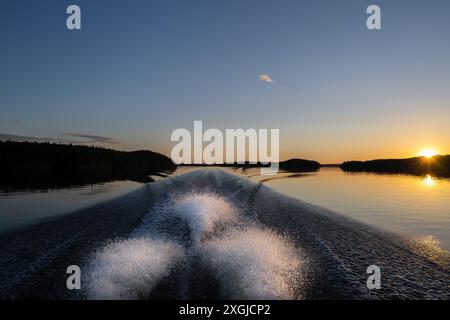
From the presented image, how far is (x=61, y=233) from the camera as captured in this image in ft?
29.3

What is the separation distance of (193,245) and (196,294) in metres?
2.68

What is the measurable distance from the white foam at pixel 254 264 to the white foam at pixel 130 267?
1018 millimetres

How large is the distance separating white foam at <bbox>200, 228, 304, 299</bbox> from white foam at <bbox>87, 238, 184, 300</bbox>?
1018 mm

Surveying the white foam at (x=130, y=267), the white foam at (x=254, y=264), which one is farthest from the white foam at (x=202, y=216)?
the white foam at (x=130, y=267)

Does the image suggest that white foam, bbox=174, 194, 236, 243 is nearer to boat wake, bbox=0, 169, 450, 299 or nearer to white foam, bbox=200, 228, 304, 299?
boat wake, bbox=0, 169, 450, 299

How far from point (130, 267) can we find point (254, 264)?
2.76m

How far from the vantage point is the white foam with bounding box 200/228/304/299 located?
548 centimetres

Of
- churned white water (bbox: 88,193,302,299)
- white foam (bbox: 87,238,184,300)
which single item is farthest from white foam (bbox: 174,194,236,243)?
white foam (bbox: 87,238,184,300)

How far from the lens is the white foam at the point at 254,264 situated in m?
5.48

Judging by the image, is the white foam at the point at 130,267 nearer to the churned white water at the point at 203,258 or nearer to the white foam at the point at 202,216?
the churned white water at the point at 203,258

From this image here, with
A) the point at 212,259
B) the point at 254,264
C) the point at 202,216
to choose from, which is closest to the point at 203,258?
the point at 212,259

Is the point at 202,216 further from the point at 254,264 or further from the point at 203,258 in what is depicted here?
the point at 254,264
